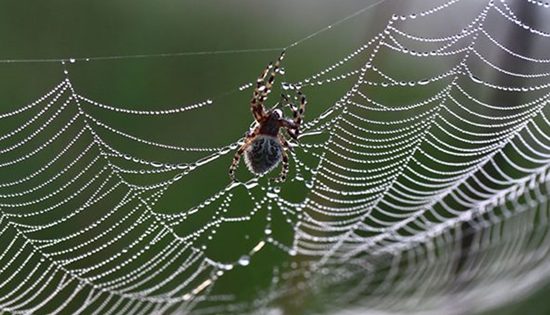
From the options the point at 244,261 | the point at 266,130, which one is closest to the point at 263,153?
the point at 266,130

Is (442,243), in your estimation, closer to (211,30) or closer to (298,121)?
(298,121)

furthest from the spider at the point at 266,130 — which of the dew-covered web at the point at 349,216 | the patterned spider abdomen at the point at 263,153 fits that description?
the dew-covered web at the point at 349,216

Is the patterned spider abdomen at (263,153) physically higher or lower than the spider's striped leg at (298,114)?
lower

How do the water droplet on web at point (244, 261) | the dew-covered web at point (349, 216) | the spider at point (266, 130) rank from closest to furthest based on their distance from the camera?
the spider at point (266, 130), the dew-covered web at point (349, 216), the water droplet on web at point (244, 261)

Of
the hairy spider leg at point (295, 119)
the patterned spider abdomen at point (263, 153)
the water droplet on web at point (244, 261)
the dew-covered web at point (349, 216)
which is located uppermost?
the dew-covered web at point (349, 216)

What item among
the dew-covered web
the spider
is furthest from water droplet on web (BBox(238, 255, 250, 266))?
the spider

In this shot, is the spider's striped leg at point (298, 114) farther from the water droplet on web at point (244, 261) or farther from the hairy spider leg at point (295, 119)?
the water droplet on web at point (244, 261)

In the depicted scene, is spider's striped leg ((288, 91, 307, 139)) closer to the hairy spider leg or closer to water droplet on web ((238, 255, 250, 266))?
the hairy spider leg

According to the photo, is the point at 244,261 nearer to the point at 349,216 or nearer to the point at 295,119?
the point at 349,216
